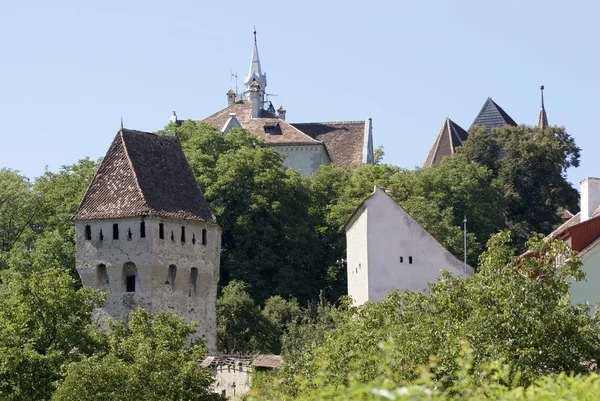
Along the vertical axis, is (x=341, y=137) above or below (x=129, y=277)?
above

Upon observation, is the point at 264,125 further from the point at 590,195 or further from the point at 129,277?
the point at 590,195

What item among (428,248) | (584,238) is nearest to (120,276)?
(428,248)

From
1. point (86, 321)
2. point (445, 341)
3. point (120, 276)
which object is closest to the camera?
point (445, 341)

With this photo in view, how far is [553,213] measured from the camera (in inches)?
3428

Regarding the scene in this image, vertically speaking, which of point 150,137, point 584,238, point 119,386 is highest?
point 150,137

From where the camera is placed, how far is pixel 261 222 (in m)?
79.7

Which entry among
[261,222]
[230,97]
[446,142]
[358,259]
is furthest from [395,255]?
[230,97]

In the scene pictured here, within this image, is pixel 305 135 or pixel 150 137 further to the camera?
pixel 305 135

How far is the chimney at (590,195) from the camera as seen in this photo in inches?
2285

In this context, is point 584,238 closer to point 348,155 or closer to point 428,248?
point 428,248

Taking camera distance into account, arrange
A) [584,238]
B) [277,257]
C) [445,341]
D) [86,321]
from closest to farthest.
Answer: [445,341] → [584,238] → [86,321] → [277,257]

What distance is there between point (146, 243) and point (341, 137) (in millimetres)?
44258

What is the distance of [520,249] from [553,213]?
4.52m

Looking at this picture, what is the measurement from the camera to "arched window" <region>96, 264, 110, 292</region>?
65.0 meters
